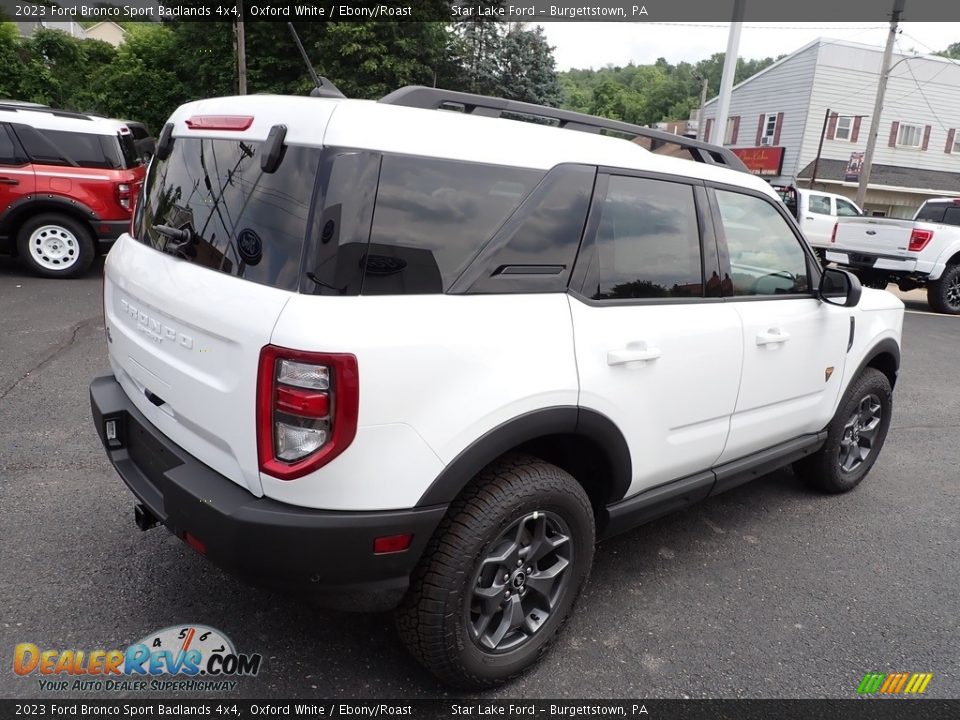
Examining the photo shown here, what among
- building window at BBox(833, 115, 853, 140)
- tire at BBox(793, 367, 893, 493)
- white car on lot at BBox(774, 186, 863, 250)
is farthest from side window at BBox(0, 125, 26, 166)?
building window at BBox(833, 115, 853, 140)

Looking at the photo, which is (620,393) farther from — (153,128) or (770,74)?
(770,74)

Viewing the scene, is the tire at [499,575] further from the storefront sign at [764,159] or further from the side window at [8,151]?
the storefront sign at [764,159]

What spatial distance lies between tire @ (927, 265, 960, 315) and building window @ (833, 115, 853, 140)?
940 inches

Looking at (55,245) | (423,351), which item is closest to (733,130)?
(55,245)

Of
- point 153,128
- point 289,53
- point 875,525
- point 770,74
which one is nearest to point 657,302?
point 875,525

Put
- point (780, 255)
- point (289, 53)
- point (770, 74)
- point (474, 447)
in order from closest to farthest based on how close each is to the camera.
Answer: point (474, 447), point (780, 255), point (289, 53), point (770, 74)

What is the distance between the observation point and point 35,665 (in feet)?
7.65

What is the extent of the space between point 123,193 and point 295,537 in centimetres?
814

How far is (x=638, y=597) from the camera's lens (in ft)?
9.74

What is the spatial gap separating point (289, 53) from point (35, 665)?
945 inches

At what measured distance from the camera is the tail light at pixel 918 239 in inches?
411

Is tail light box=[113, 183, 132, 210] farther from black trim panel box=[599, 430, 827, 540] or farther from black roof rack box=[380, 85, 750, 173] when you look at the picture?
black trim panel box=[599, 430, 827, 540]

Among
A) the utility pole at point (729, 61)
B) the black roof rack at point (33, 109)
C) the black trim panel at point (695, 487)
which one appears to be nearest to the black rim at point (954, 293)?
the utility pole at point (729, 61)

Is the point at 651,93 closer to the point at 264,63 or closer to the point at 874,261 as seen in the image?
the point at 264,63
